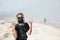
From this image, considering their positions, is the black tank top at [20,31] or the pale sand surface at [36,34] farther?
the pale sand surface at [36,34]

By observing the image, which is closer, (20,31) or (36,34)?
(20,31)

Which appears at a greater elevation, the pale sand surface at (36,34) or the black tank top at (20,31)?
the black tank top at (20,31)

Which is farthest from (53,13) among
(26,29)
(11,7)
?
(26,29)

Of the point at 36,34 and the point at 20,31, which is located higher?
the point at 20,31

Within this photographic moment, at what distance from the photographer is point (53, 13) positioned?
42.4 m

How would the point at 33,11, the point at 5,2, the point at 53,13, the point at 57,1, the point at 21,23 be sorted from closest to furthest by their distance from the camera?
the point at 21,23 → the point at 53,13 → the point at 33,11 → the point at 57,1 → the point at 5,2

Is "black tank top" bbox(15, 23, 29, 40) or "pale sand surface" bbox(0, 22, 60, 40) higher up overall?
"black tank top" bbox(15, 23, 29, 40)

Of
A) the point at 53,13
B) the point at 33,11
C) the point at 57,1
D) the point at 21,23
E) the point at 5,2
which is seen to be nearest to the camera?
the point at 21,23

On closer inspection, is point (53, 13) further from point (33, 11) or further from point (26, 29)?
point (26, 29)

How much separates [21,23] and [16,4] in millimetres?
45780

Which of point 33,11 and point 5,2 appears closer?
point 33,11

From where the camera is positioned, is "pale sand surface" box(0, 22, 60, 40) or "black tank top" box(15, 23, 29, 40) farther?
"pale sand surface" box(0, 22, 60, 40)

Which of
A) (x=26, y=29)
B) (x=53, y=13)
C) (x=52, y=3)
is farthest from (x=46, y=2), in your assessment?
(x=26, y=29)

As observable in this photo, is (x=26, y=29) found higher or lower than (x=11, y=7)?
higher
